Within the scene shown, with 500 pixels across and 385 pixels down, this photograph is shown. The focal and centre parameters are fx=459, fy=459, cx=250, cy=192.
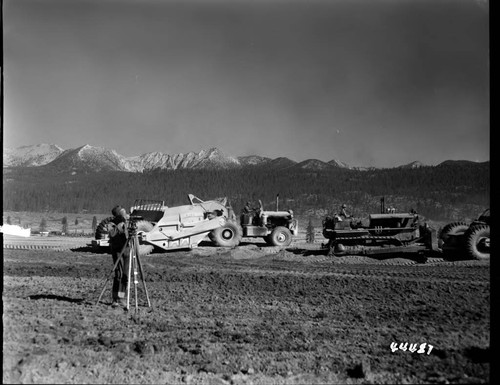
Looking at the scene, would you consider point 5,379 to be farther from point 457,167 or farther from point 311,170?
point 311,170

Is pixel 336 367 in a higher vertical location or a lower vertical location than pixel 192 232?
lower

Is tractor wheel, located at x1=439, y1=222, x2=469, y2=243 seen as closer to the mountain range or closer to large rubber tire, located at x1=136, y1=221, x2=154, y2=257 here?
the mountain range

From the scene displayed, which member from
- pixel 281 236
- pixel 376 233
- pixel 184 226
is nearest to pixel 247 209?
pixel 281 236

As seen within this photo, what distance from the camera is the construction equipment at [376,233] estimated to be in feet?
44.2

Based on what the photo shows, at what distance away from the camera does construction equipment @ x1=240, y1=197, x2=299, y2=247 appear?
16.5 meters

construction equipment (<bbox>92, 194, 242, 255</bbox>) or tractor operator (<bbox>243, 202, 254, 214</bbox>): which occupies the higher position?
tractor operator (<bbox>243, 202, 254, 214</bbox>)

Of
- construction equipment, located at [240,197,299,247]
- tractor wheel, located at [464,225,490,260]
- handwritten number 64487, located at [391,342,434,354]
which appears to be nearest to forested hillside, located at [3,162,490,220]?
tractor wheel, located at [464,225,490,260]

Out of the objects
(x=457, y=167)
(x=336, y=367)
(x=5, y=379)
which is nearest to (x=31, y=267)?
(x=5, y=379)

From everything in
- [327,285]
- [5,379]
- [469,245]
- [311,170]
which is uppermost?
[311,170]

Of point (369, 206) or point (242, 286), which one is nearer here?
point (242, 286)

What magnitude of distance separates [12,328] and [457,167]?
7.04 metres

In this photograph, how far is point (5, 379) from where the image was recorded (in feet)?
15.4

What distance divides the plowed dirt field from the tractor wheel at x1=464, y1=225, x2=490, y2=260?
1.22 m

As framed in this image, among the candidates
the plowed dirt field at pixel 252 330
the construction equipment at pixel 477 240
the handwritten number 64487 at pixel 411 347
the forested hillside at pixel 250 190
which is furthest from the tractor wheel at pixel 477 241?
the handwritten number 64487 at pixel 411 347
